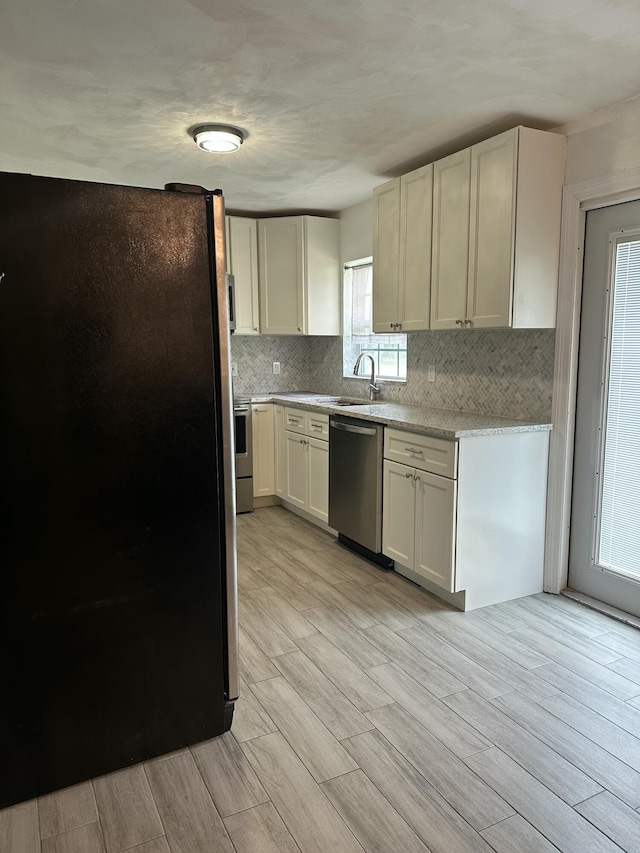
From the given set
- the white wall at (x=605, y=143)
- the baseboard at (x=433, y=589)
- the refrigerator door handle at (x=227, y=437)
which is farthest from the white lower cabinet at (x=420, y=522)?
the white wall at (x=605, y=143)

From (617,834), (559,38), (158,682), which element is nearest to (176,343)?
(158,682)

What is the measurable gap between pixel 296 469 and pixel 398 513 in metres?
1.42

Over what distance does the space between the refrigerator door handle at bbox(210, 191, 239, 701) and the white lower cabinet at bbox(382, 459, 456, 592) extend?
132cm

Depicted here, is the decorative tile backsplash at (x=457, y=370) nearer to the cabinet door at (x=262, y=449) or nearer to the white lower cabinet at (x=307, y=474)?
the cabinet door at (x=262, y=449)

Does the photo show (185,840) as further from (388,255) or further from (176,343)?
(388,255)

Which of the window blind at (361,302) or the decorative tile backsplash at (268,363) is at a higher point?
the window blind at (361,302)

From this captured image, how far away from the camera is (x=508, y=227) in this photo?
2.89 metres

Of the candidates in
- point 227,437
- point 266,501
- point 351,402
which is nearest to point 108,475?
point 227,437

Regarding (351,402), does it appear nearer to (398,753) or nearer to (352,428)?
(352,428)

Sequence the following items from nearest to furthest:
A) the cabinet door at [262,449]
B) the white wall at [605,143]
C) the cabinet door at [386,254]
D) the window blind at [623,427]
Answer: the white wall at [605,143] → the window blind at [623,427] → the cabinet door at [386,254] → the cabinet door at [262,449]

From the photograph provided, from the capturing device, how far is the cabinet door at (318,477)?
4157 mm

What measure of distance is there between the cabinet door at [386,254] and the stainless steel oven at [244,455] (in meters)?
1.35

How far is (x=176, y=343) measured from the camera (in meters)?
1.83

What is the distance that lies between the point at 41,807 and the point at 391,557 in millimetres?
2144
